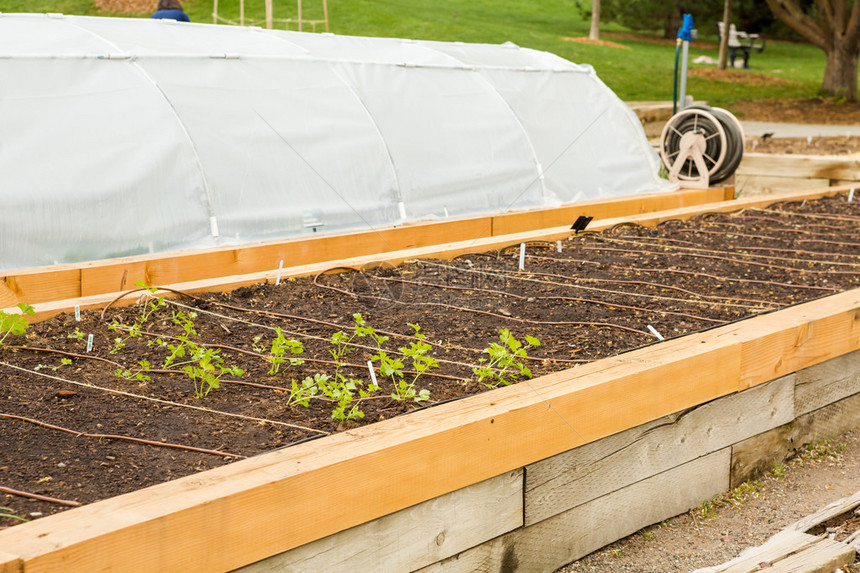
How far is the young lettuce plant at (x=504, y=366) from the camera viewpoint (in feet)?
9.20

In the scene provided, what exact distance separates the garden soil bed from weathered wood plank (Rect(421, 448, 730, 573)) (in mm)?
476

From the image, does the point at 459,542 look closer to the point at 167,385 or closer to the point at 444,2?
the point at 167,385

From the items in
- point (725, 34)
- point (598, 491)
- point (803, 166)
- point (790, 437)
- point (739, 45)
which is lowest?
point (790, 437)

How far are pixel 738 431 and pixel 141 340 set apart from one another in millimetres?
2246

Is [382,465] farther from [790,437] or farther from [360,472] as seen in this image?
[790,437]

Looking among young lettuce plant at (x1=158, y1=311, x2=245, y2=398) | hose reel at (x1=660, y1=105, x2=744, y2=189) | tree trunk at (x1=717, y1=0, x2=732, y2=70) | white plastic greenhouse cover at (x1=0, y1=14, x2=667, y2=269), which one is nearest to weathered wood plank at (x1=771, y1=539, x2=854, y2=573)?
young lettuce plant at (x1=158, y1=311, x2=245, y2=398)

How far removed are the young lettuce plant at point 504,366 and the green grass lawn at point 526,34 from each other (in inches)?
678

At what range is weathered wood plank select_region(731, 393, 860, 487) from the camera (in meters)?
3.32

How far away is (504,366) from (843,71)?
19816 mm

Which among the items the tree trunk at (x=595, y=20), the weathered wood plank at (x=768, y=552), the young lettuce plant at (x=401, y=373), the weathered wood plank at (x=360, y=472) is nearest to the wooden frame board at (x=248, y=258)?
the young lettuce plant at (x=401, y=373)

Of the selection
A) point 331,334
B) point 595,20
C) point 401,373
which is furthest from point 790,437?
point 595,20

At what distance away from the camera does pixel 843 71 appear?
19750 millimetres

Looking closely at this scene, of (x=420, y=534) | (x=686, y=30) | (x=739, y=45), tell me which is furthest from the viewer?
(x=739, y=45)

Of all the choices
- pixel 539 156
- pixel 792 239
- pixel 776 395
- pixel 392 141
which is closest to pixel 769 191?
pixel 539 156
